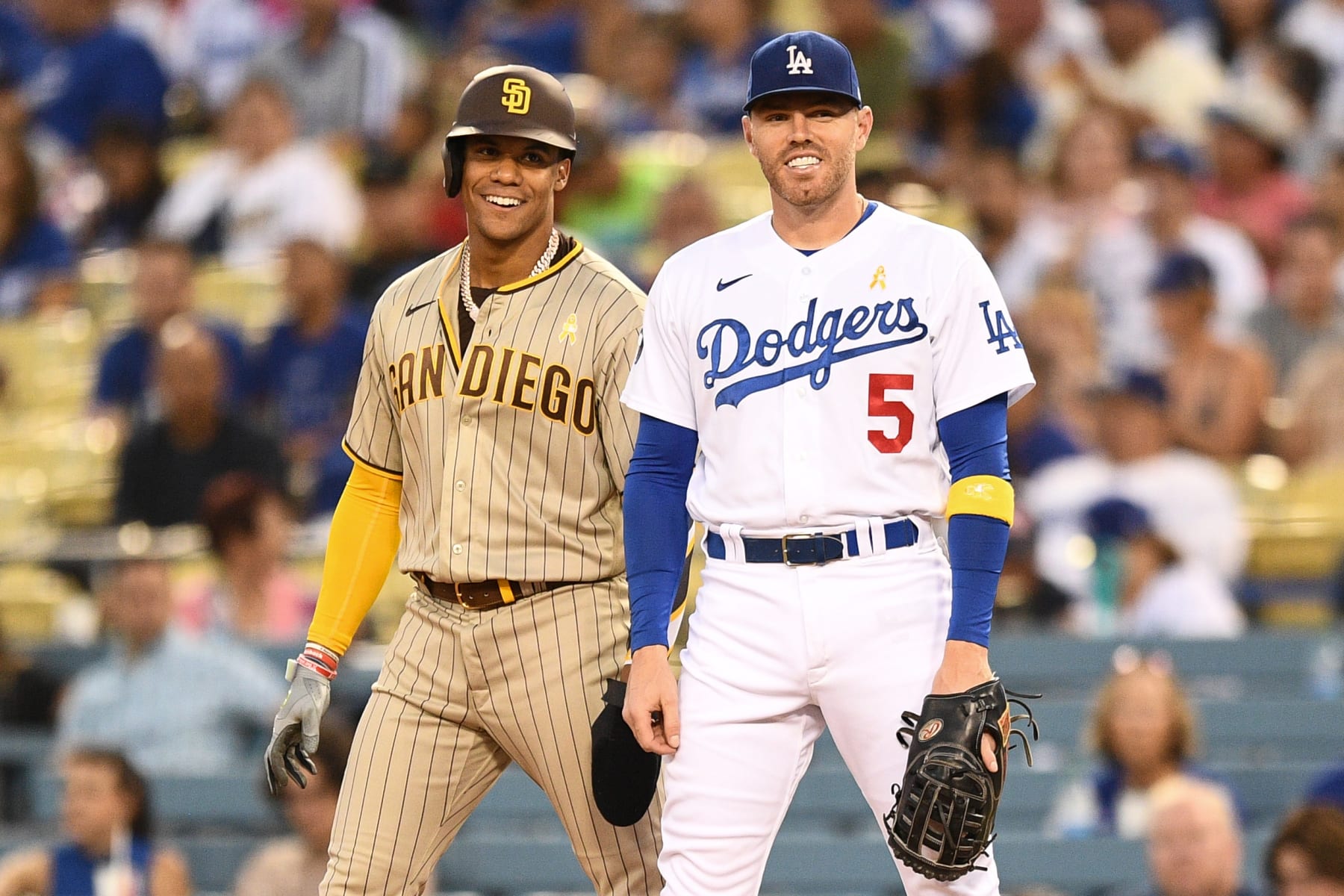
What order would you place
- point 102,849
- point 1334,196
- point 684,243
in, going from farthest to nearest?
point 1334,196 → point 684,243 → point 102,849

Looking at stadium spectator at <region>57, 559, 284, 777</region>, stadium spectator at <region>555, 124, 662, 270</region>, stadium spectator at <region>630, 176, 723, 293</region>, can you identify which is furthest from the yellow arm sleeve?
Result: stadium spectator at <region>555, 124, 662, 270</region>

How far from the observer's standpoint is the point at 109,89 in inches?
422

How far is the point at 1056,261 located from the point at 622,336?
16.6ft

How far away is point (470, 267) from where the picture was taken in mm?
4020

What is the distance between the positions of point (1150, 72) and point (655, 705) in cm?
710

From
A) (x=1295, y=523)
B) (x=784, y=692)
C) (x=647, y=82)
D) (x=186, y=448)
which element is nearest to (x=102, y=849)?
(x=186, y=448)

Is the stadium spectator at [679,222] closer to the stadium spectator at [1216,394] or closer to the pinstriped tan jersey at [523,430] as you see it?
the stadium spectator at [1216,394]

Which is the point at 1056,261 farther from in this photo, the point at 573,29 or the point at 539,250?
the point at 539,250

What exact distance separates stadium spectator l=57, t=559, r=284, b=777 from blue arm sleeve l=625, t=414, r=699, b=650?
3.43 metres

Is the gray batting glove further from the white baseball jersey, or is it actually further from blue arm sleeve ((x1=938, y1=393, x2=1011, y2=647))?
blue arm sleeve ((x1=938, y1=393, x2=1011, y2=647))

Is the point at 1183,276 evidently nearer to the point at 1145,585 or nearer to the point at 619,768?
the point at 1145,585

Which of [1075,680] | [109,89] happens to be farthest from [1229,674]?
[109,89]

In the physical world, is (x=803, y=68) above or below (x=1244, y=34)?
below

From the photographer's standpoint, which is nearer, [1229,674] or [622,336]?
[622,336]
